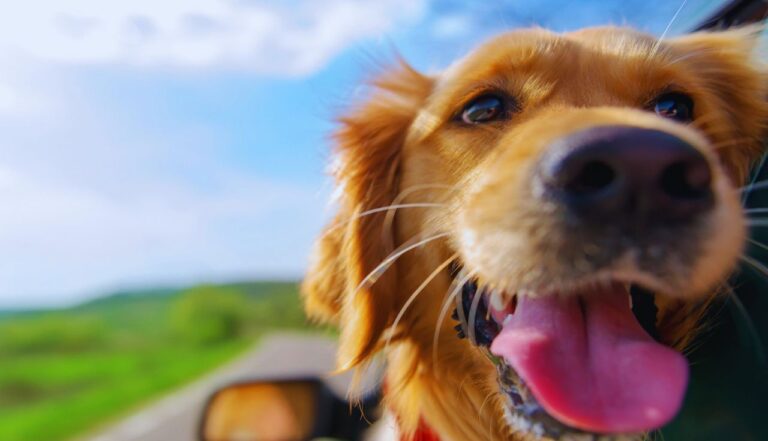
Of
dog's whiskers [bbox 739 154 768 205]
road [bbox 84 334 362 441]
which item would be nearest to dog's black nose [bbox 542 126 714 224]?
dog's whiskers [bbox 739 154 768 205]

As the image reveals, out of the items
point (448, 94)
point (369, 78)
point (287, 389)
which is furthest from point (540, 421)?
point (369, 78)

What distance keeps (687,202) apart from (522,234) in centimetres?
51

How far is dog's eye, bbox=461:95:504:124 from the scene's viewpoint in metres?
3.28

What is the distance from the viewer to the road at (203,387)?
11156mm

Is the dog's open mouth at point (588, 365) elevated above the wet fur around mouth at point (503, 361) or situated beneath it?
elevated above

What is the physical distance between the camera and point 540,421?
2.38 meters

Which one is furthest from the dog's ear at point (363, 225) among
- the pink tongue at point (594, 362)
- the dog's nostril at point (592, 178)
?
the dog's nostril at point (592, 178)

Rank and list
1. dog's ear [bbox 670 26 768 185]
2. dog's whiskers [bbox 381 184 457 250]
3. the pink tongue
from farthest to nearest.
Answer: dog's whiskers [bbox 381 184 457 250] → dog's ear [bbox 670 26 768 185] → the pink tongue

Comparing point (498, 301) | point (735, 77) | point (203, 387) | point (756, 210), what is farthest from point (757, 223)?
point (203, 387)

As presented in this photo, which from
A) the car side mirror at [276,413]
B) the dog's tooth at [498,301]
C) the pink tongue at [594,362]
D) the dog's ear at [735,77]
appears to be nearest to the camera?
the pink tongue at [594,362]

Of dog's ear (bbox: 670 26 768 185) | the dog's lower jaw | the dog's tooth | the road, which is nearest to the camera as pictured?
the dog's tooth

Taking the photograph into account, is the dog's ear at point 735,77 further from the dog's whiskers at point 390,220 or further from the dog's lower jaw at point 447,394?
the dog's lower jaw at point 447,394

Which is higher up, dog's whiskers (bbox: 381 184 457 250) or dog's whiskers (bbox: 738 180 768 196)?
dog's whiskers (bbox: 738 180 768 196)

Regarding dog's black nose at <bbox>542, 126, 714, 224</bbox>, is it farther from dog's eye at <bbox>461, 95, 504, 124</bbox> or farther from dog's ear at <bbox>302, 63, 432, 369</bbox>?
dog's ear at <bbox>302, 63, 432, 369</bbox>
